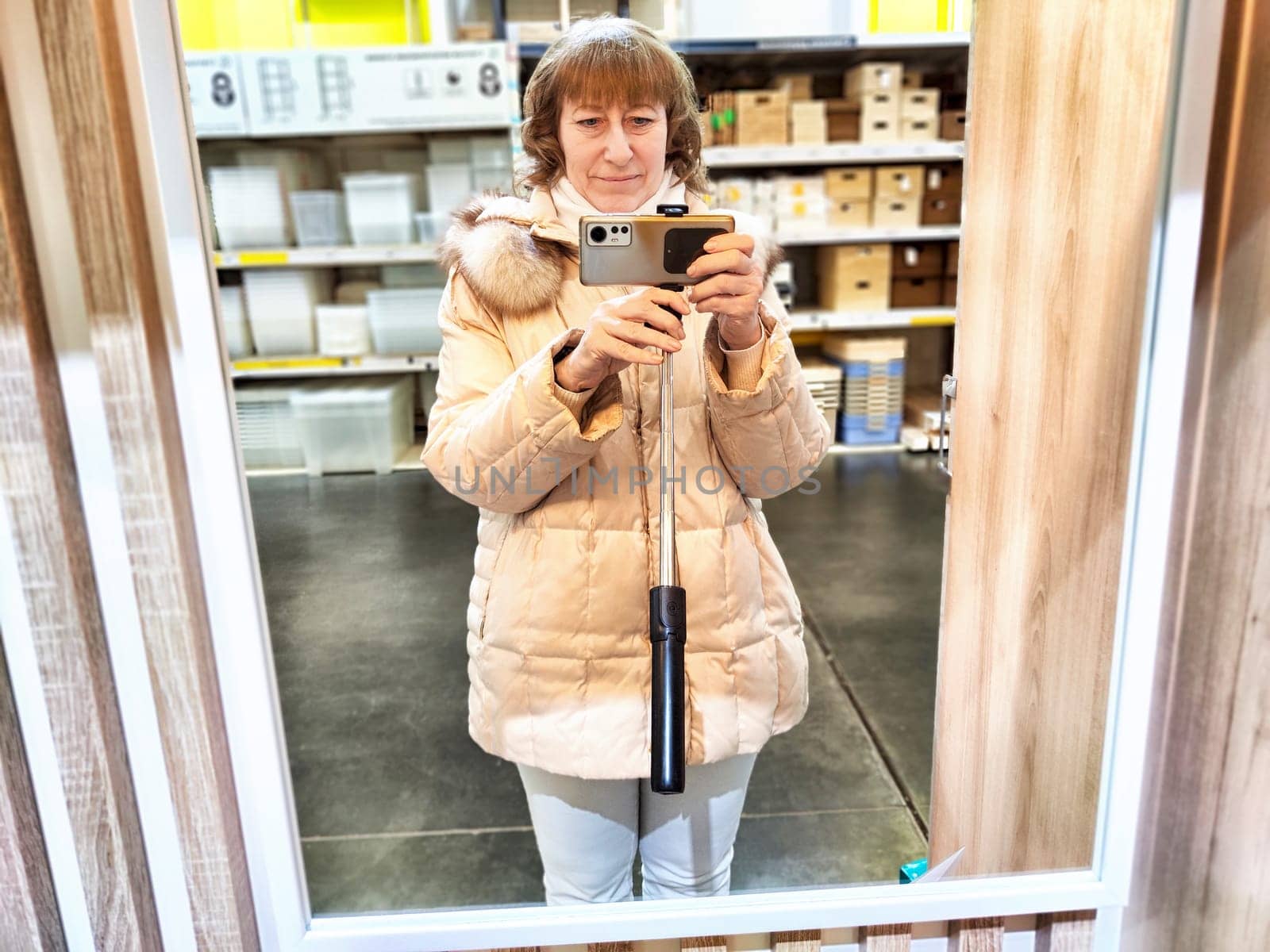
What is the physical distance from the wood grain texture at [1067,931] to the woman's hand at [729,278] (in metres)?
0.58

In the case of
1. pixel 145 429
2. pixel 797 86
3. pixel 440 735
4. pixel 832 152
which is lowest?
pixel 440 735

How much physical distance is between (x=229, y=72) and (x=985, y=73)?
3031 millimetres

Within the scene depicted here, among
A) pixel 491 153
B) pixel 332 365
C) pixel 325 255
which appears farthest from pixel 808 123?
pixel 332 365

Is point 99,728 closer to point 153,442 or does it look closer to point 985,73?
point 153,442

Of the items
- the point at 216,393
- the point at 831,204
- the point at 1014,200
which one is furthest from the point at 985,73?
the point at 831,204

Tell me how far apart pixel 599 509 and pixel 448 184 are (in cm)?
285

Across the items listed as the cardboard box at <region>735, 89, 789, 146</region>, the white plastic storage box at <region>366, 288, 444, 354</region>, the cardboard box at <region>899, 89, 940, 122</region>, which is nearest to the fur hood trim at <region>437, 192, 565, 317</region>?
the white plastic storage box at <region>366, 288, 444, 354</region>

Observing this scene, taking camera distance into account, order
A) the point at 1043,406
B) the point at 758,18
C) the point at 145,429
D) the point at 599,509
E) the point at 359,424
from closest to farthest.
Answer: the point at 145,429, the point at 599,509, the point at 1043,406, the point at 359,424, the point at 758,18

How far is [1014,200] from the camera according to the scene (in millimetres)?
932

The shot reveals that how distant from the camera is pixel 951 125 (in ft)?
11.7

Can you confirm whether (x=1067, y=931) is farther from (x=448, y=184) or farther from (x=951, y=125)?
(x=951, y=125)

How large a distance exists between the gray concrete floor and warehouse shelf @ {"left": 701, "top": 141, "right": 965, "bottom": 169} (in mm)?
1861

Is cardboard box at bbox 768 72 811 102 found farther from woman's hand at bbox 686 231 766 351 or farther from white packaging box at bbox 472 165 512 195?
woman's hand at bbox 686 231 766 351

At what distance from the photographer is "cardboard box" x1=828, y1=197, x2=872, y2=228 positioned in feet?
12.0
